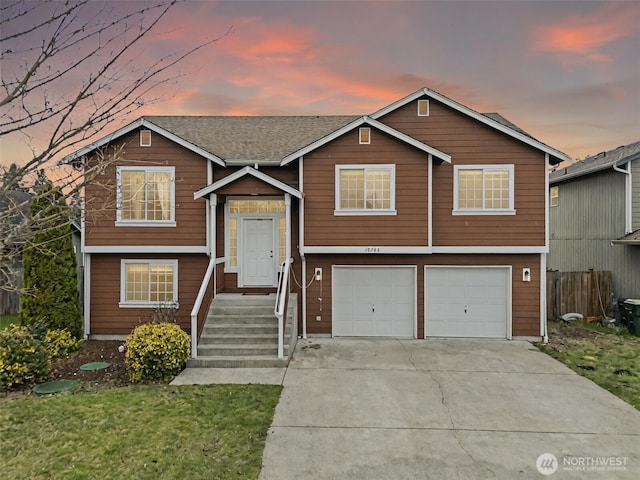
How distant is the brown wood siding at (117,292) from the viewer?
10.9 metres

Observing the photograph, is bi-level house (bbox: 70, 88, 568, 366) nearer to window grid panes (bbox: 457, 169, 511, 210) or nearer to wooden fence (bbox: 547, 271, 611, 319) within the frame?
window grid panes (bbox: 457, 169, 511, 210)

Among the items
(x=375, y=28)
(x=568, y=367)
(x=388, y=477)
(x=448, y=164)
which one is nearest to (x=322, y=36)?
(x=375, y=28)

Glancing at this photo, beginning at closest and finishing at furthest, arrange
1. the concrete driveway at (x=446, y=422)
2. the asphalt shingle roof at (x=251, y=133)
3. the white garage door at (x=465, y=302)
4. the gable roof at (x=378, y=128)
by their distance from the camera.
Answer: the concrete driveway at (x=446, y=422) → the gable roof at (x=378, y=128) → the white garage door at (x=465, y=302) → the asphalt shingle roof at (x=251, y=133)

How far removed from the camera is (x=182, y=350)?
8094 mm

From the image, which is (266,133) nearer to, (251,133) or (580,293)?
(251,133)

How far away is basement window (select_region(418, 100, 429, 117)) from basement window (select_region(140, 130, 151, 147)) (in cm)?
820

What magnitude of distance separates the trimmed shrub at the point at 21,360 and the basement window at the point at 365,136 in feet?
30.4

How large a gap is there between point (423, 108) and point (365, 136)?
2173 mm

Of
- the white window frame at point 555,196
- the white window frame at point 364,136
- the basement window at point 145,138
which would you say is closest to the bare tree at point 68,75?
the white window frame at point 364,136

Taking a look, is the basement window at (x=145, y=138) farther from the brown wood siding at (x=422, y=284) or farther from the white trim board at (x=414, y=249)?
the brown wood siding at (x=422, y=284)

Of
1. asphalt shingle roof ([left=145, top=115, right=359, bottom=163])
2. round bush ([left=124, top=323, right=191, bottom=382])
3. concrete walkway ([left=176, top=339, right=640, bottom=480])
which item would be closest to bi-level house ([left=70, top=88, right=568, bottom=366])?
asphalt shingle roof ([left=145, top=115, right=359, bottom=163])

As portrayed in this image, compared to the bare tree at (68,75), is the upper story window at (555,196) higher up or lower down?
higher up

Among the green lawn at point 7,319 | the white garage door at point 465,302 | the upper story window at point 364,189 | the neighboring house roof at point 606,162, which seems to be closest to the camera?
the upper story window at point 364,189

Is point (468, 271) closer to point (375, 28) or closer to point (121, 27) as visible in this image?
point (375, 28)
